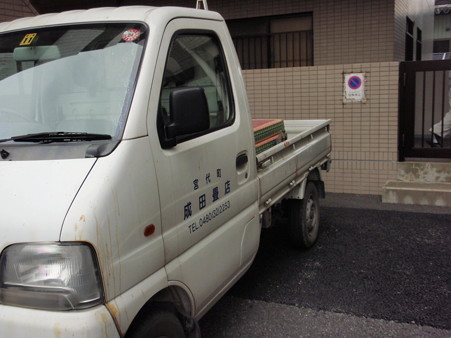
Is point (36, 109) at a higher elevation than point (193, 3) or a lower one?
lower

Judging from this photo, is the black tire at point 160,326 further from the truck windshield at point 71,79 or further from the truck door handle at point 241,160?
the truck door handle at point 241,160

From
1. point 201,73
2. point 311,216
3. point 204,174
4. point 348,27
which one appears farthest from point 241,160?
point 348,27

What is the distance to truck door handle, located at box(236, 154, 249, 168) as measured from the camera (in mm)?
3208

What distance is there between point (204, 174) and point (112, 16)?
3.51 ft

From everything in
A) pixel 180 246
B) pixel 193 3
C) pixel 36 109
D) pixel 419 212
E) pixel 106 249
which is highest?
pixel 193 3

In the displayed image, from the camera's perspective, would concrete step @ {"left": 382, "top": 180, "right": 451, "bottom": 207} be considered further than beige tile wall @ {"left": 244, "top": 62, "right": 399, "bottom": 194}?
No

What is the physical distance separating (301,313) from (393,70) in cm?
478

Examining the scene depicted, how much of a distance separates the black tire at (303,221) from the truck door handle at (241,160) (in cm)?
178

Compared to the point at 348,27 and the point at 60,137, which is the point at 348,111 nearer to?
the point at 348,27

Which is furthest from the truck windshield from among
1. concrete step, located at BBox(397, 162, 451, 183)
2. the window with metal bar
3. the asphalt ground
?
the window with metal bar

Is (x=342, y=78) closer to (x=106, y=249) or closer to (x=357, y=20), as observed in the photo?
(x=357, y=20)

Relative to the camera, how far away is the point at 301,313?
12.4 ft

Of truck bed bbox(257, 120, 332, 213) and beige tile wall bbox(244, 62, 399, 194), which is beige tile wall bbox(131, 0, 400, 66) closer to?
beige tile wall bbox(244, 62, 399, 194)

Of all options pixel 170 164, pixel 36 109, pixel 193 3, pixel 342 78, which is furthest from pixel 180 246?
pixel 193 3
